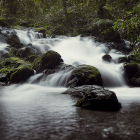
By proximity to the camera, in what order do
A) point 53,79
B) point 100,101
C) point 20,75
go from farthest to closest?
point 20,75, point 53,79, point 100,101

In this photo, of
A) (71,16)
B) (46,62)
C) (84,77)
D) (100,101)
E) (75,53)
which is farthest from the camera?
(71,16)

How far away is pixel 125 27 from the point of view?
650 centimetres

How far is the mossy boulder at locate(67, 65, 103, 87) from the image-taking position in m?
7.47

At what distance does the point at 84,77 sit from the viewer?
24.9 ft

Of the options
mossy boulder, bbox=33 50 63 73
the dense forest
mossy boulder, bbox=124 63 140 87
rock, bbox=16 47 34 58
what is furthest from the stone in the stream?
the dense forest

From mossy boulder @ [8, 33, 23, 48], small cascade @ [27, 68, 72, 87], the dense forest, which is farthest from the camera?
the dense forest

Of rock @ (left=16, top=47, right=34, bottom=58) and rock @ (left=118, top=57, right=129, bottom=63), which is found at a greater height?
rock @ (left=16, top=47, right=34, bottom=58)

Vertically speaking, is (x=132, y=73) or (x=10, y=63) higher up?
(x=10, y=63)

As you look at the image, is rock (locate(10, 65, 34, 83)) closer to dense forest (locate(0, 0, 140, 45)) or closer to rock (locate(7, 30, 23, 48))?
rock (locate(7, 30, 23, 48))

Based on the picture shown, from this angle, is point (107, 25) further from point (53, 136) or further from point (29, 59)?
point (53, 136)

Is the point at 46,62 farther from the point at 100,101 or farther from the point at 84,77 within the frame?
the point at 100,101

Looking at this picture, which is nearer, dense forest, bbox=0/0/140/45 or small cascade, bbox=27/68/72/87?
small cascade, bbox=27/68/72/87

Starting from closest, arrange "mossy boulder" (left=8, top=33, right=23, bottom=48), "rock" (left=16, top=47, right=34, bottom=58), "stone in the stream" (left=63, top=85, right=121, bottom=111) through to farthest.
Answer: "stone in the stream" (left=63, top=85, right=121, bottom=111)
"rock" (left=16, top=47, right=34, bottom=58)
"mossy boulder" (left=8, top=33, right=23, bottom=48)

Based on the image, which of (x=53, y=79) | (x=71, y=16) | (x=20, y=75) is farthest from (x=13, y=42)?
(x=71, y=16)
